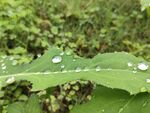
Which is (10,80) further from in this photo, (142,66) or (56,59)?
(142,66)

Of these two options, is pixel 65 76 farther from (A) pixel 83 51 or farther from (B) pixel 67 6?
(B) pixel 67 6

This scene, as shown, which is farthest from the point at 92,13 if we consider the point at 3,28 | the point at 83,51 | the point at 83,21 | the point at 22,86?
the point at 22,86

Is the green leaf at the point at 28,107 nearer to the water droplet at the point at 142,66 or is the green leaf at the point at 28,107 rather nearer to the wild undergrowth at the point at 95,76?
the wild undergrowth at the point at 95,76

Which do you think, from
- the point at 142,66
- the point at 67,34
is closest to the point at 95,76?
the point at 142,66

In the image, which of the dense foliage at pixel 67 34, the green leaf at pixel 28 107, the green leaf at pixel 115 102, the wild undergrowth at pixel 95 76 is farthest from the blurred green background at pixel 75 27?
the green leaf at pixel 115 102

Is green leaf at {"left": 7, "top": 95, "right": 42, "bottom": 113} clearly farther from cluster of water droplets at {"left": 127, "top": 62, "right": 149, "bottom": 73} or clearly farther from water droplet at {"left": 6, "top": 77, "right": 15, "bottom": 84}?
cluster of water droplets at {"left": 127, "top": 62, "right": 149, "bottom": 73}

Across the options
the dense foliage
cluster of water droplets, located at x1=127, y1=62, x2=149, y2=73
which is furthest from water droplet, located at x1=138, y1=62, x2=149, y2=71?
the dense foliage
